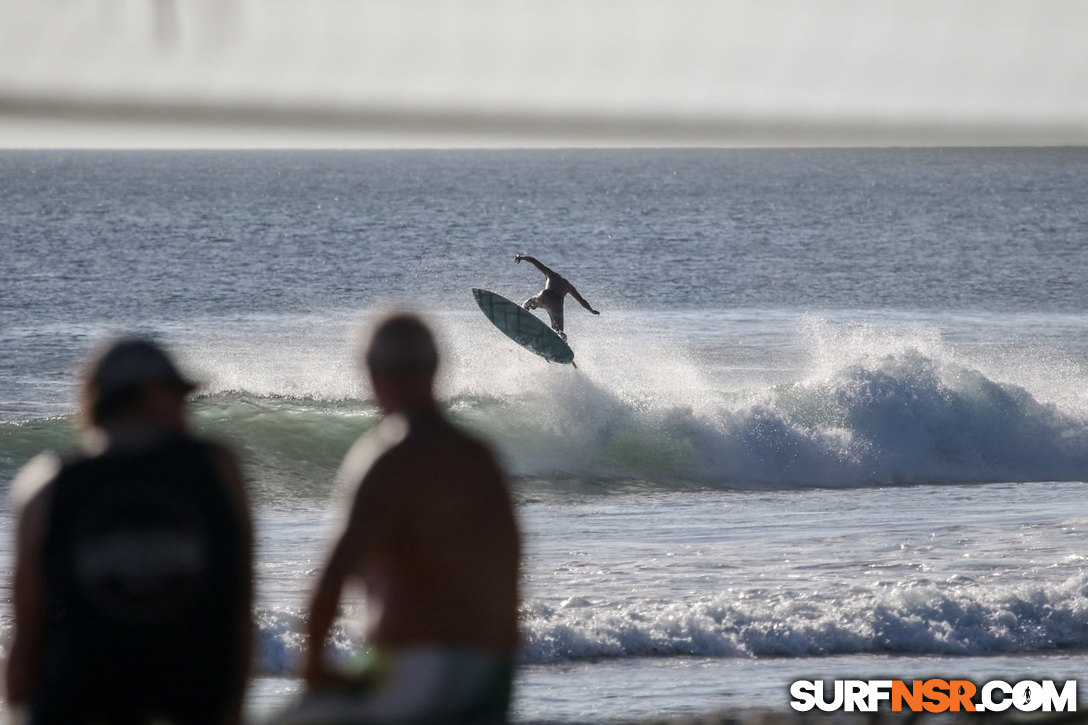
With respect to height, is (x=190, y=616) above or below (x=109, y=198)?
below

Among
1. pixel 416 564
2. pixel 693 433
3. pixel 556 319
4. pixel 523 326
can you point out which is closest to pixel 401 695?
pixel 416 564

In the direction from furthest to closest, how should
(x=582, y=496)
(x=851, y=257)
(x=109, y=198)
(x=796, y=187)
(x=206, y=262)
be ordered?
(x=796, y=187), (x=109, y=198), (x=851, y=257), (x=206, y=262), (x=582, y=496)

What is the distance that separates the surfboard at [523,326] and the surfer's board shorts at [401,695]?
14167 millimetres

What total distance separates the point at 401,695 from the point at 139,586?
56 centimetres

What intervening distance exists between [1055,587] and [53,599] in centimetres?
780

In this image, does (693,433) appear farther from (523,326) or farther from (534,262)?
(534,262)

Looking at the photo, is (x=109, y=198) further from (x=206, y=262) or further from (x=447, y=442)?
(x=447, y=442)

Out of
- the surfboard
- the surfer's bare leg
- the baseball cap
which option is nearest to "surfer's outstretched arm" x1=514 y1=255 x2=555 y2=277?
the surfer's bare leg

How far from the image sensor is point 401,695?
2688mm

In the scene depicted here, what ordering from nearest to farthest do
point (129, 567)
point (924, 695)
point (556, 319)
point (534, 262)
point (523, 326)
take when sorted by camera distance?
point (129, 567) → point (924, 695) → point (534, 262) → point (556, 319) → point (523, 326)

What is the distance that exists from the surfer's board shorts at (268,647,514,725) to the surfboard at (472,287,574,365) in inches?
558

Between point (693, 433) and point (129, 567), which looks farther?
point (693, 433)

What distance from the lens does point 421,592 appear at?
270cm

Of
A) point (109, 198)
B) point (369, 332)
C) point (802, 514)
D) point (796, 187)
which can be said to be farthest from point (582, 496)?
point (796, 187)
